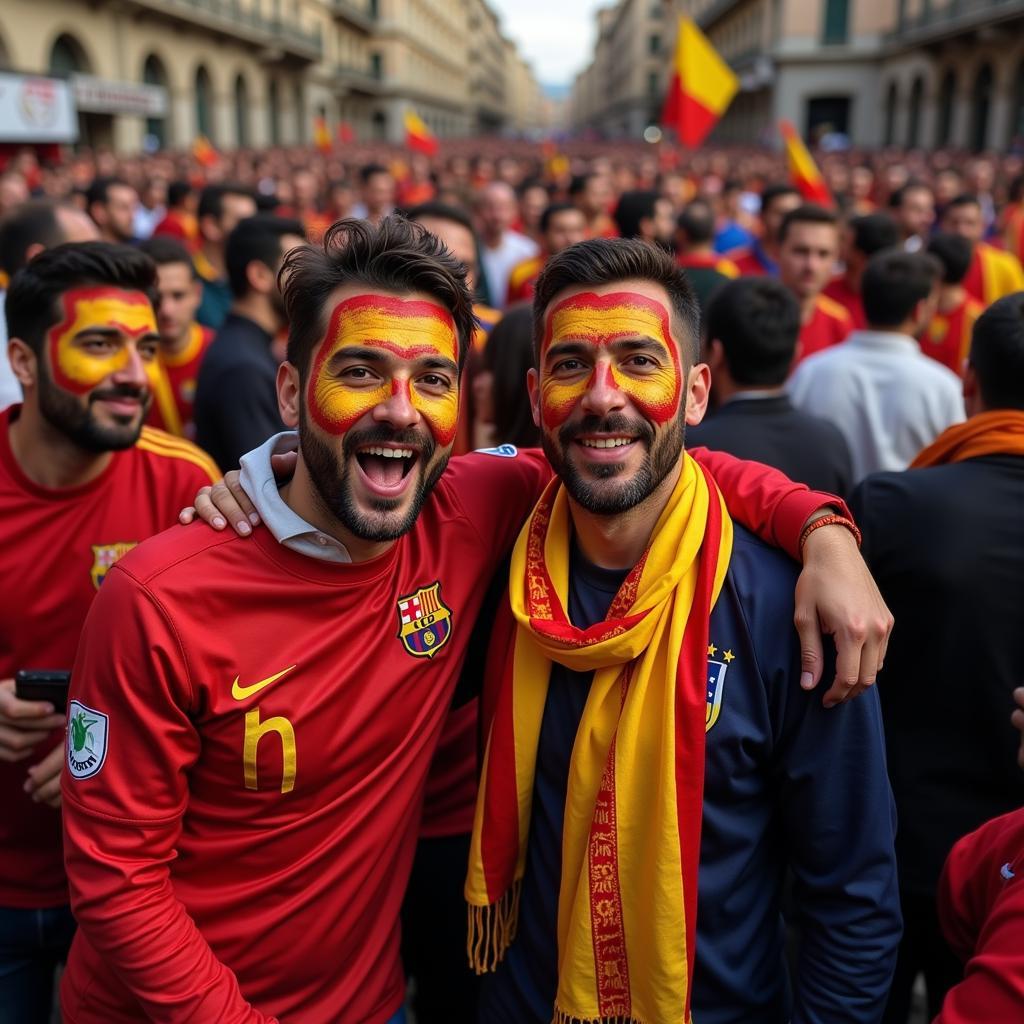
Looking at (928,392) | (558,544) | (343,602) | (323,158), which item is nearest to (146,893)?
(343,602)

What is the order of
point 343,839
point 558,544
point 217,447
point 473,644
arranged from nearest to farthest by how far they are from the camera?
point 343,839, point 558,544, point 473,644, point 217,447

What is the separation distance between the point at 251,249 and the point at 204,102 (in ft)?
125

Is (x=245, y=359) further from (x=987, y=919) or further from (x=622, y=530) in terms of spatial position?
(x=987, y=919)

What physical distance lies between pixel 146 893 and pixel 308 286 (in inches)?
48.2

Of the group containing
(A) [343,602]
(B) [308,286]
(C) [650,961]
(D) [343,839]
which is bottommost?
(C) [650,961]

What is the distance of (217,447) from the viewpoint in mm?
3891

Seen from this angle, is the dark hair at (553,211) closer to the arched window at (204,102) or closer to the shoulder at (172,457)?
the shoulder at (172,457)

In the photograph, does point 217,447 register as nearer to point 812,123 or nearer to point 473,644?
point 473,644

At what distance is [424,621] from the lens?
6.64ft

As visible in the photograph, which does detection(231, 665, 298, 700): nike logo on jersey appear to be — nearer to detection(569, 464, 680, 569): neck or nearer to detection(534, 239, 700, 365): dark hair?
detection(569, 464, 680, 569): neck

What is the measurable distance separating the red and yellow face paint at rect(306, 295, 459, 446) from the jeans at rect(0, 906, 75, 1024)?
4.87 ft

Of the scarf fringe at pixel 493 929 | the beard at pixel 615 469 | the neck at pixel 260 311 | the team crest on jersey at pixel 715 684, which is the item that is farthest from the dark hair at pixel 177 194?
the team crest on jersey at pixel 715 684

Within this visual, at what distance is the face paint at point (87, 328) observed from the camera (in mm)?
2518

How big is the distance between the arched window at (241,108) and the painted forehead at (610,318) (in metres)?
42.8
